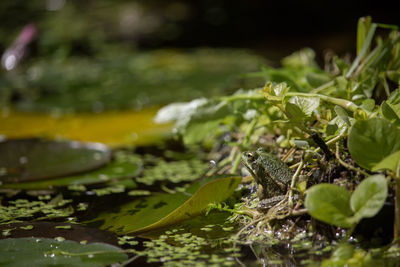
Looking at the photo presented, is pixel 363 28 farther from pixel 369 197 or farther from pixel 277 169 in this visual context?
pixel 369 197

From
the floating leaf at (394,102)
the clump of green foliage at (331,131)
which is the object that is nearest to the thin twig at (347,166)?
the clump of green foliage at (331,131)

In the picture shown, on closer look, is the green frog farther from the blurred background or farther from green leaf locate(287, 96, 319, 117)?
the blurred background

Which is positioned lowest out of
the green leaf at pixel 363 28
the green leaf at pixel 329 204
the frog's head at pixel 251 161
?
the green leaf at pixel 329 204

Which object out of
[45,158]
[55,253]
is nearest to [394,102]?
[55,253]

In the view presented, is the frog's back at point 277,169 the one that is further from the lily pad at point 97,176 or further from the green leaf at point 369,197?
the lily pad at point 97,176

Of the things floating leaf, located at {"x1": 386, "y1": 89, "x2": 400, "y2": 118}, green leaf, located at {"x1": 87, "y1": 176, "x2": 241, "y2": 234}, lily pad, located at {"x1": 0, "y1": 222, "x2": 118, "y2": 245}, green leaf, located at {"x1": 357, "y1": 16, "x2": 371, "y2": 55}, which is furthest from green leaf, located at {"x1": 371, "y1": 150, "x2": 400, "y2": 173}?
green leaf, located at {"x1": 357, "y1": 16, "x2": 371, "y2": 55}

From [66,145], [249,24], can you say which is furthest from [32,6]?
[66,145]
